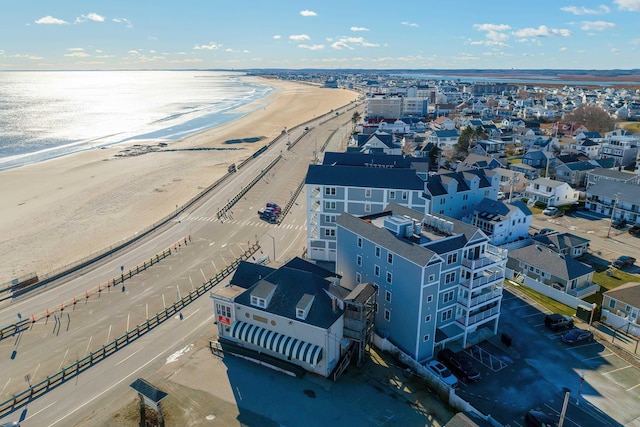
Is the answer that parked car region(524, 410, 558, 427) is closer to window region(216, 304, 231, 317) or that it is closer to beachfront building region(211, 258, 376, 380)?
beachfront building region(211, 258, 376, 380)

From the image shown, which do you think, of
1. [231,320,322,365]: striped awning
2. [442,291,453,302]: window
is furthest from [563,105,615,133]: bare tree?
[231,320,322,365]: striped awning

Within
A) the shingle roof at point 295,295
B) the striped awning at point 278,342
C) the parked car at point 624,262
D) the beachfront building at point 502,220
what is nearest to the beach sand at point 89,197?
the striped awning at point 278,342

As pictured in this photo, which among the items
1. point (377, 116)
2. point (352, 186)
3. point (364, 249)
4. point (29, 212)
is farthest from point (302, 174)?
point (377, 116)

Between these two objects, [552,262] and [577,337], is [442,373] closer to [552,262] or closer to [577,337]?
[577,337]

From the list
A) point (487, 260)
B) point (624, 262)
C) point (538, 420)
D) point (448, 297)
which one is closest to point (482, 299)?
point (448, 297)

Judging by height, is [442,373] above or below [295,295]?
below
